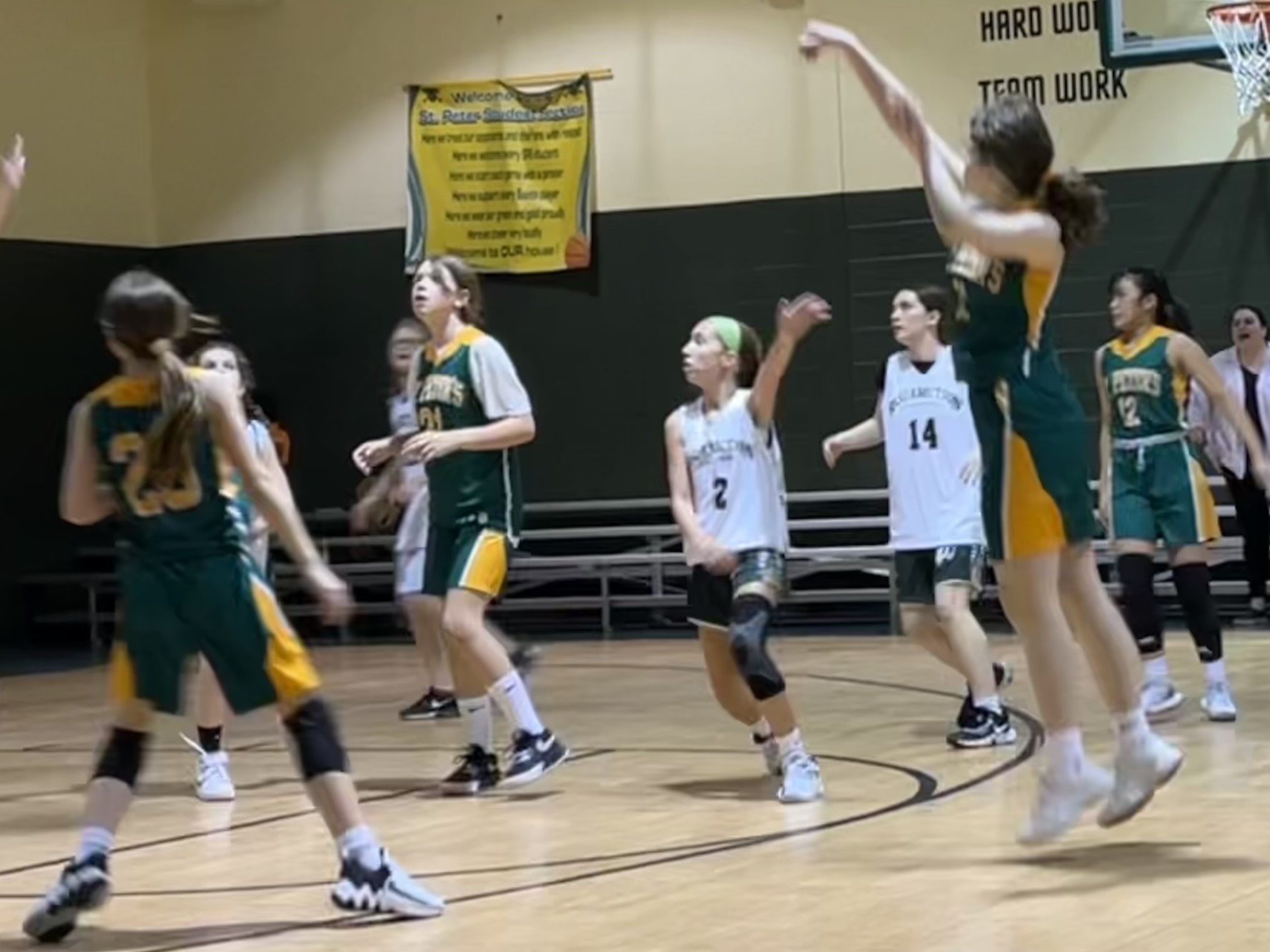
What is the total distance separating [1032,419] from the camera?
5.40m

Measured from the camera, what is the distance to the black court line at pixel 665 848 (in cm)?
498

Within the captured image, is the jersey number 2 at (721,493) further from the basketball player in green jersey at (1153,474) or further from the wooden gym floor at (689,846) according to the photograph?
the basketball player in green jersey at (1153,474)

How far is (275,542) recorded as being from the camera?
536 inches

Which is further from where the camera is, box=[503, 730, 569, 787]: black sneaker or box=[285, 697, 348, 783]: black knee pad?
box=[503, 730, 569, 787]: black sneaker

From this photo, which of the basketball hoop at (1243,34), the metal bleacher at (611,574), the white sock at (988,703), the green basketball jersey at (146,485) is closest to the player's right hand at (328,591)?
the green basketball jersey at (146,485)

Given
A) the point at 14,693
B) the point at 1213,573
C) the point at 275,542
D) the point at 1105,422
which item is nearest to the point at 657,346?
the point at 275,542

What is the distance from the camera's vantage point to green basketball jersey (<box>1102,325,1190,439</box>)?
7.99 meters

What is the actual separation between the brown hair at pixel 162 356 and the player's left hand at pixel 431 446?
1.84 meters

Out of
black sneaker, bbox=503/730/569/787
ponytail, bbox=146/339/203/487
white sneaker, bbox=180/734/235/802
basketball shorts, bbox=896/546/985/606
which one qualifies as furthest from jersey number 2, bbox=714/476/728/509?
ponytail, bbox=146/339/203/487

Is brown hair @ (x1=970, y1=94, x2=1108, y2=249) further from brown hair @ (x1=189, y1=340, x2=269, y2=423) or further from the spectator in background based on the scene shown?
the spectator in background

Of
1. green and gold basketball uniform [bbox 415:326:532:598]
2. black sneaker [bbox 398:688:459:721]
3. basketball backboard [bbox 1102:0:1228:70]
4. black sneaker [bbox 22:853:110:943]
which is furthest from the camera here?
basketball backboard [bbox 1102:0:1228:70]

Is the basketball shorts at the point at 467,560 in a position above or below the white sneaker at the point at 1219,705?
above

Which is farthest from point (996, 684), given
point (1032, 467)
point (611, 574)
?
point (611, 574)

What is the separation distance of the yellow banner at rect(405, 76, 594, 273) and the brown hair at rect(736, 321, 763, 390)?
7442 millimetres
